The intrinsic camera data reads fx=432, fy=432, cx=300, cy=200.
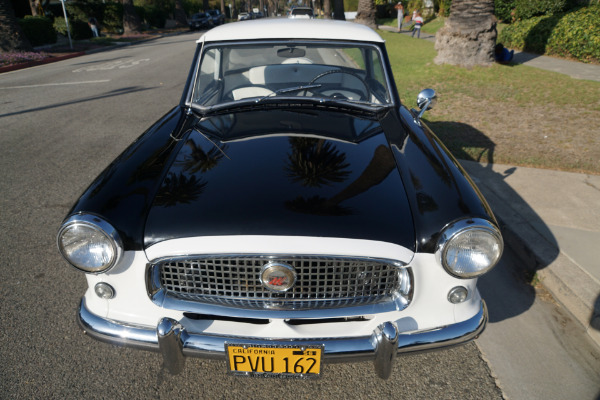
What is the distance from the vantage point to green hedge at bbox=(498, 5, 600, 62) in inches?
416

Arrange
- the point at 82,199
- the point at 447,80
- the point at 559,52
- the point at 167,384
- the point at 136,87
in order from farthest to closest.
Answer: the point at 559,52 < the point at 136,87 < the point at 447,80 < the point at 167,384 < the point at 82,199

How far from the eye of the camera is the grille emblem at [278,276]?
68.4 inches

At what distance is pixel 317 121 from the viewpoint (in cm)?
260

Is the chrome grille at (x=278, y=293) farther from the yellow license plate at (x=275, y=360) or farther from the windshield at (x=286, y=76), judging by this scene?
the windshield at (x=286, y=76)

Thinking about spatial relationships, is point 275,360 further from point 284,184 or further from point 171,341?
point 284,184

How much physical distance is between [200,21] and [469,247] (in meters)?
35.9

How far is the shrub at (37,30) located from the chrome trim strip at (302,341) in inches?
873

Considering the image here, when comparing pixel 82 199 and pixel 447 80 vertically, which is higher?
pixel 82 199

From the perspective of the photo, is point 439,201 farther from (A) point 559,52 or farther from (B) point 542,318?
(A) point 559,52

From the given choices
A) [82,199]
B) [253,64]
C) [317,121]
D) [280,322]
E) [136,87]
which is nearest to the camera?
[280,322]

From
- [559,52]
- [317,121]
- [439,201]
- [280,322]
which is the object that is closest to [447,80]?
[559,52]

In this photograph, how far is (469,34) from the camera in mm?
8578

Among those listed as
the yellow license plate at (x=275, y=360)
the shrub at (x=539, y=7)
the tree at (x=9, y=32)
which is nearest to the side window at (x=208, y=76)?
the yellow license plate at (x=275, y=360)

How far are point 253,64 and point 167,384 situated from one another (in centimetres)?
236
